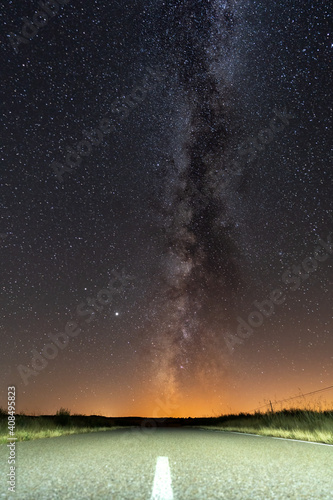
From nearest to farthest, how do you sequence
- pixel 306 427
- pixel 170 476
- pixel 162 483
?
pixel 162 483
pixel 170 476
pixel 306 427

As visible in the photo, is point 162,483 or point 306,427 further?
point 306,427

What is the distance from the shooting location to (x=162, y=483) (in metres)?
3.35

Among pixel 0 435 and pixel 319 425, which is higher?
pixel 0 435

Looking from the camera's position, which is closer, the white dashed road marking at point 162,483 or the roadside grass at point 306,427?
the white dashed road marking at point 162,483

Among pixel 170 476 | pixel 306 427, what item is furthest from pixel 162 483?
pixel 306 427

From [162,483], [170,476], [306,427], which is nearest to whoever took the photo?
[162,483]

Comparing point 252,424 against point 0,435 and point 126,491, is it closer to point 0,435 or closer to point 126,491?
point 0,435

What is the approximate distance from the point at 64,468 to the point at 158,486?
1.44 metres

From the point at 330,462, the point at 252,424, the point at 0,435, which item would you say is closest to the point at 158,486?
the point at 330,462

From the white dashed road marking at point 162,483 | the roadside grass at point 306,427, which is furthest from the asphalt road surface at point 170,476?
the roadside grass at point 306,427

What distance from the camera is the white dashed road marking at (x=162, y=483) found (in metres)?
2.88

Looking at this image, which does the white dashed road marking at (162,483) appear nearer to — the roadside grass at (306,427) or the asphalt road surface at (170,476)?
the asphalt road surface at (170,476)

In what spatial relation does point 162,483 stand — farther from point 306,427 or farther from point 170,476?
point 306,427

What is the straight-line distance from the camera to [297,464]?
4664 millimetres
